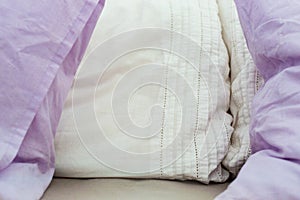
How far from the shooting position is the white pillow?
2.69ft

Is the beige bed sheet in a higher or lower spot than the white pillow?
lower

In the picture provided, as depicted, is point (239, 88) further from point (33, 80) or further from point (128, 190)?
point (33, 80)

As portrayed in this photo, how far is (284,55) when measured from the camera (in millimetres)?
711

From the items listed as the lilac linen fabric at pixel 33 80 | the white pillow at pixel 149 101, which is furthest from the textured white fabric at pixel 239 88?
the lilac linen fabric at pixel 33 80

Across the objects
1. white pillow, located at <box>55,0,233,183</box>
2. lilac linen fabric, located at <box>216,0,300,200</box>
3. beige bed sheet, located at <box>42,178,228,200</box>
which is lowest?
beige bed sheet, located at <box>42,178,228,200</box>

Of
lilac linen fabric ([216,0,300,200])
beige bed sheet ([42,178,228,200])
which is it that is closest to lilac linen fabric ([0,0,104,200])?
beige bed sheet ([42,178,228,200])

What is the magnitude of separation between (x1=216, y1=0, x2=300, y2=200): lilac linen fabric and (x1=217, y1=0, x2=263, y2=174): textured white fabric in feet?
0.31

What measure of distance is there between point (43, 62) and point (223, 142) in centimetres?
35

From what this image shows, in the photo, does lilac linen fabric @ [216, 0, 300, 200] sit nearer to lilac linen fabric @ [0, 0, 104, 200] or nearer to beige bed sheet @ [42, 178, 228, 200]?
beige bed sheet @ [42, 178, 228, 200]

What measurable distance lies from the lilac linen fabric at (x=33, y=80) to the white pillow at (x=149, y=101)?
0.29ft

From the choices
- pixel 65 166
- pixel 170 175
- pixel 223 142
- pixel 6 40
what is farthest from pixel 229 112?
pixel 6 40

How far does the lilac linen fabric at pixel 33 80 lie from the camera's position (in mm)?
692

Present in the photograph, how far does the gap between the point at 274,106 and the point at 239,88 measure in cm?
20

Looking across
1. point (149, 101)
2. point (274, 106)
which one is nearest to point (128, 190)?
point (149, 101)
